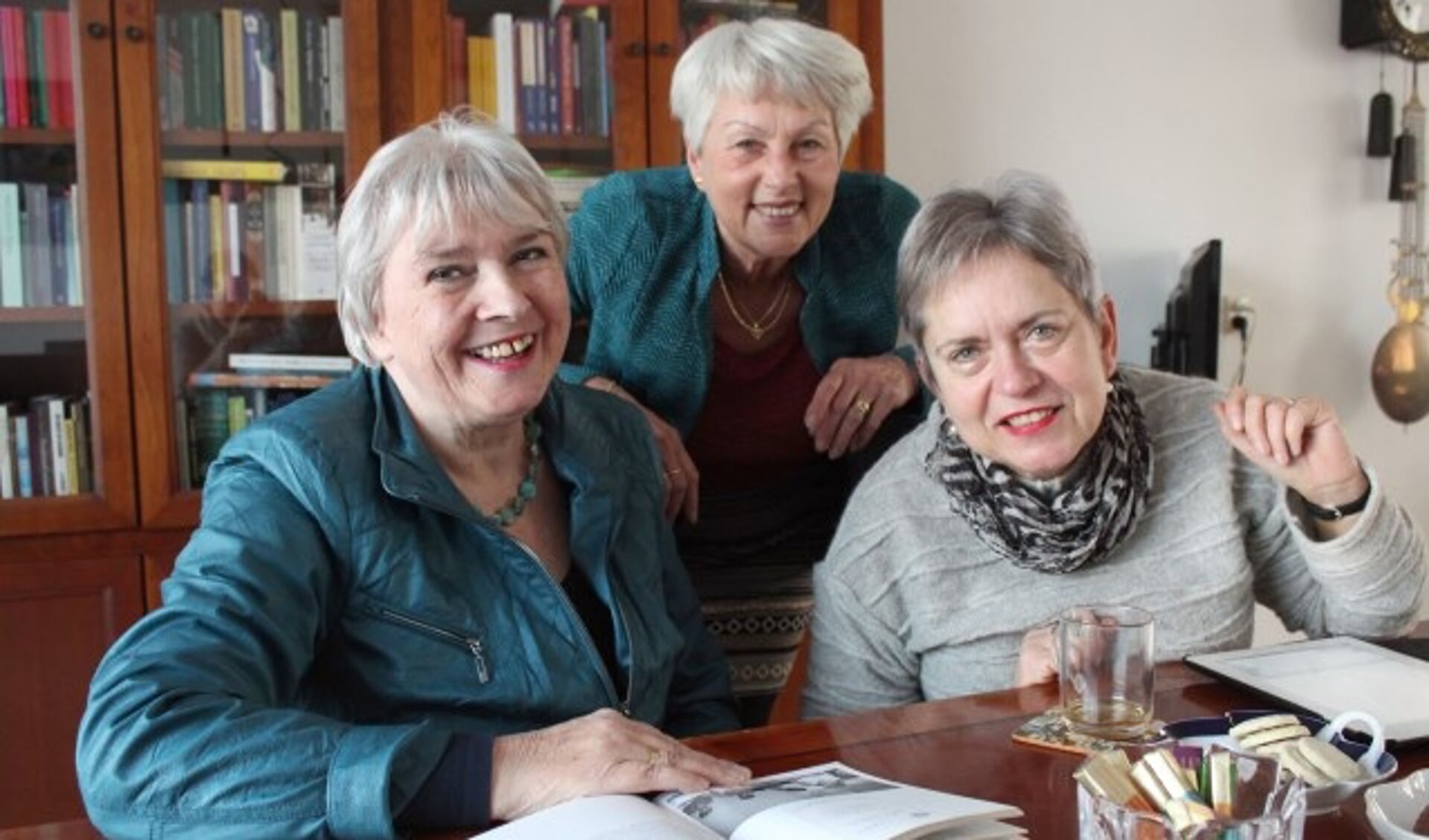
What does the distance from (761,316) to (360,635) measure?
0.88m

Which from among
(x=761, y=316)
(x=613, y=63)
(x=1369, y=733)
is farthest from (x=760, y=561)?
(x=613, y=63)

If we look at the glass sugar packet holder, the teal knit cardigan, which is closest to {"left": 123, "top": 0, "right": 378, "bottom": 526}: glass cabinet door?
the teal knit cardigan

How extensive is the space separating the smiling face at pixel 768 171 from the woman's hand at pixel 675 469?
0.95ft

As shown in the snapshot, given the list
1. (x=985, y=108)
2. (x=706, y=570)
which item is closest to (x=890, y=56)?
(x=985, y=108)

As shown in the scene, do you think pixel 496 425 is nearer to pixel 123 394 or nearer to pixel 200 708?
pixel 200 708

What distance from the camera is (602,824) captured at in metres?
0.94

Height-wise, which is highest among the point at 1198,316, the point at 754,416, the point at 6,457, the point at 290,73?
the point at 290,73

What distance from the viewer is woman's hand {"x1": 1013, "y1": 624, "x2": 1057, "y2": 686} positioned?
1.33 meters

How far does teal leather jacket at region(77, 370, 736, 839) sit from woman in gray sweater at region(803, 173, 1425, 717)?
23cm

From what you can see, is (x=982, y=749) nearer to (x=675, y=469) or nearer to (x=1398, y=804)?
(x=1398, y=804)

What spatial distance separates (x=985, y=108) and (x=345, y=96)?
1521 millimetres

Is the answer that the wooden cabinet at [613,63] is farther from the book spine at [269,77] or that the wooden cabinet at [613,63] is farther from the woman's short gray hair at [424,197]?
the woman's short gray hair at [424,197]

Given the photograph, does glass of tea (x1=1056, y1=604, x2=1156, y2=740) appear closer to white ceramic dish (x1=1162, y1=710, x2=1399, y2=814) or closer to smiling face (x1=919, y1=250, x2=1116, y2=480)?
white ceramic dish (x1=1162, y1=710, x2=1399, y2=814)

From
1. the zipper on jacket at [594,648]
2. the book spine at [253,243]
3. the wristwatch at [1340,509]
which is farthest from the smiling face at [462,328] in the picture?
the book spine at [253,243]
